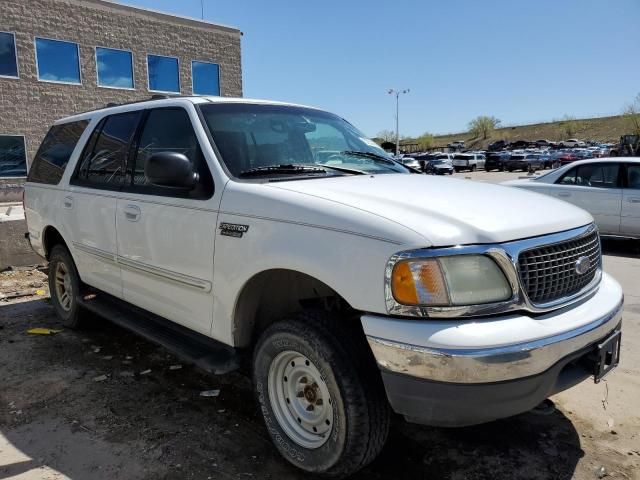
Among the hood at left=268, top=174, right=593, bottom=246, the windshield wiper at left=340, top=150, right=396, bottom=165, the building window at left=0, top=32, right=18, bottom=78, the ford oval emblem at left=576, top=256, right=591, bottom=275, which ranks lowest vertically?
the ford oval emblem at left=576, top=256, right=591, bottom=275

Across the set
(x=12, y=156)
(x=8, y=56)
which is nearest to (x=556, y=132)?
(x=8, y=56)

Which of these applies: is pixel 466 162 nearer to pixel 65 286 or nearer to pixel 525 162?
pixel 525 162

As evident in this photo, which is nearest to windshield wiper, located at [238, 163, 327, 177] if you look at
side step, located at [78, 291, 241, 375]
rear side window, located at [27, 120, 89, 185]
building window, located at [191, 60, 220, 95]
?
side step, located at [78, 291, 241, 375]

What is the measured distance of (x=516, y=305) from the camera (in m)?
2.21

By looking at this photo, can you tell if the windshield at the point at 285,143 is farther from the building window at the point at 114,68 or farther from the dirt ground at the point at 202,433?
the building window at the point at 114,68

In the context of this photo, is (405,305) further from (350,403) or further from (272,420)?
(272,420)

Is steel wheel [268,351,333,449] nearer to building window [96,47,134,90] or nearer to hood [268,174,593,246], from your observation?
hood [268,174,593,246]

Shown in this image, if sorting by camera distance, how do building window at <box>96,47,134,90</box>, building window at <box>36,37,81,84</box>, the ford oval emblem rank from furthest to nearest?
building window at <box>96,47,134,90</box> → building window at <box>36,37,81,84</box> → the ford oval emblem

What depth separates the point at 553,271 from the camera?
241 centimetres

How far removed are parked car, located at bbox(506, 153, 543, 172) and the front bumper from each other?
43522mm

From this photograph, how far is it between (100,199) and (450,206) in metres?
2.77

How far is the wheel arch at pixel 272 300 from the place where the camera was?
2.80 meters

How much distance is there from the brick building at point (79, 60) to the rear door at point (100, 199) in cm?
1703

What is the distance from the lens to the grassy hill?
90625 mm
